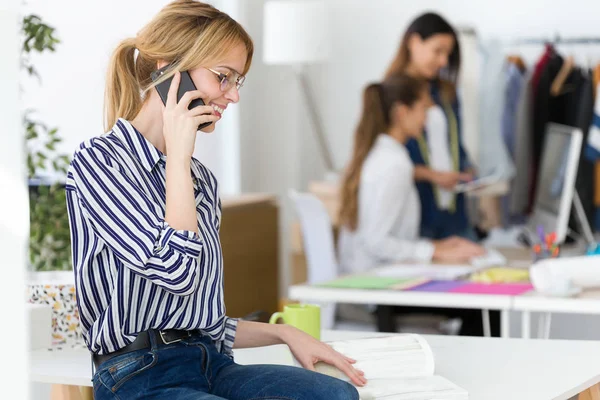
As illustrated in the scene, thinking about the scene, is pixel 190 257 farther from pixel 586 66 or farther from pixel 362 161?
pixel 586 66

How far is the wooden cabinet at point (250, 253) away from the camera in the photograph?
4.73m

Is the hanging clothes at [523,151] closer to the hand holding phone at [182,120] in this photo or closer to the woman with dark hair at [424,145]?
the woman with dark hair at [424,145]

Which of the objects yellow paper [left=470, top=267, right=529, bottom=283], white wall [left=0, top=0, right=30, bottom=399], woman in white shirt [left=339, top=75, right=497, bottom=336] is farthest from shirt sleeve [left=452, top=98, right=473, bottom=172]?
white wall [left=0, top=0, right=30, bottom=399]

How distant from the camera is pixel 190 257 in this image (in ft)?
5.18

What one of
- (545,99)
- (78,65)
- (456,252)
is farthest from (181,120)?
(545,99)

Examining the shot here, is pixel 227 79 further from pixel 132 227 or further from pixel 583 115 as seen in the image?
pixel 583 115

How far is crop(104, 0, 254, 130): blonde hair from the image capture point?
1.75 m

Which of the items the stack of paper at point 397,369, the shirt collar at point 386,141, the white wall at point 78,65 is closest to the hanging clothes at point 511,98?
the white wall at point 78,65

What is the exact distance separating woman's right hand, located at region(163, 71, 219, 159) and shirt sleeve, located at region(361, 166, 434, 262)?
7.36ft

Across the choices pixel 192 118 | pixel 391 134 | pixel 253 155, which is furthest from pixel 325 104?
pixel 192 118

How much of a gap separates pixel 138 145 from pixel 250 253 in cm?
327

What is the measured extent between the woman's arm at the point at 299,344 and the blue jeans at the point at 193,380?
114 mm

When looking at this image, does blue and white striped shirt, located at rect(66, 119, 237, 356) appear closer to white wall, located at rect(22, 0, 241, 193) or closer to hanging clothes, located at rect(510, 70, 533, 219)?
white wall, located at rect(22, 0, 241, 193)

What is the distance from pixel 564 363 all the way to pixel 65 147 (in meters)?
3.62
